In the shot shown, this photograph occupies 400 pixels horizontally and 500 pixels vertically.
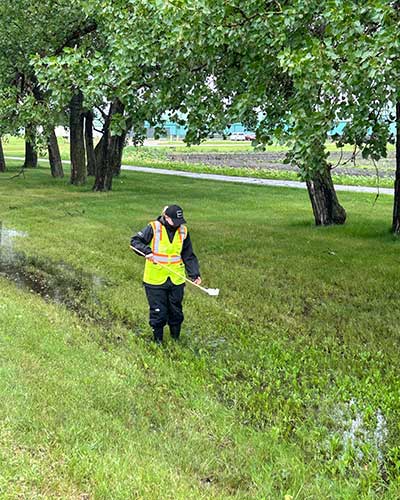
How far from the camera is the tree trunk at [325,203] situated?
1288 centimetres

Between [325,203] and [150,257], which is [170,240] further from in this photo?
[325,203]

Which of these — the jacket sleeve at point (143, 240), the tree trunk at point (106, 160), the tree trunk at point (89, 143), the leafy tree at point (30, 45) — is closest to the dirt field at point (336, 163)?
the tree trunk at point (89, 143)

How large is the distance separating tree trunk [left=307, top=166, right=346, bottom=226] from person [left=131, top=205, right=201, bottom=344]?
24.3 ft

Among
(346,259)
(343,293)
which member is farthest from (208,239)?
(343,293)

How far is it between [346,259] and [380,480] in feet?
21.2

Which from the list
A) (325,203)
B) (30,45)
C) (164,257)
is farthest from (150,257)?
(30,45)

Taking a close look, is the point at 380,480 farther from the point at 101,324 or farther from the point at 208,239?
the point at 208,239

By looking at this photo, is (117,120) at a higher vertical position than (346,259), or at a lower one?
higher

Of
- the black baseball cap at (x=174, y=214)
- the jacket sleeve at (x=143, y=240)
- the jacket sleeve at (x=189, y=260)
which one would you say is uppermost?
the black baseball cap at (x=174, y=214)

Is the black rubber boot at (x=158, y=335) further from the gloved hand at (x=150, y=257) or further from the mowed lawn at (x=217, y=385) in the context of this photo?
the gloved hand at (x=150, y=257)

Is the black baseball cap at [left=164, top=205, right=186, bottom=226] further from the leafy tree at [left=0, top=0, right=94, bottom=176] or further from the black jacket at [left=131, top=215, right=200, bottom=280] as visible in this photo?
the leafy tree at [left=0, top=0, right=94, bottom=176]

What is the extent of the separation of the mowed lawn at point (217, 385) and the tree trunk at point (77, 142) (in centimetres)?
1090

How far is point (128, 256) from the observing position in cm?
1012

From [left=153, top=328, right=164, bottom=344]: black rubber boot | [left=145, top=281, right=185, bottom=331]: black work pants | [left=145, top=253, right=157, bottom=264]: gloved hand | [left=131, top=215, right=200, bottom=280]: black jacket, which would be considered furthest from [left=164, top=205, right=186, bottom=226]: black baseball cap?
[left=153, top=328, right=164, bottom=344]: black rubber boot
